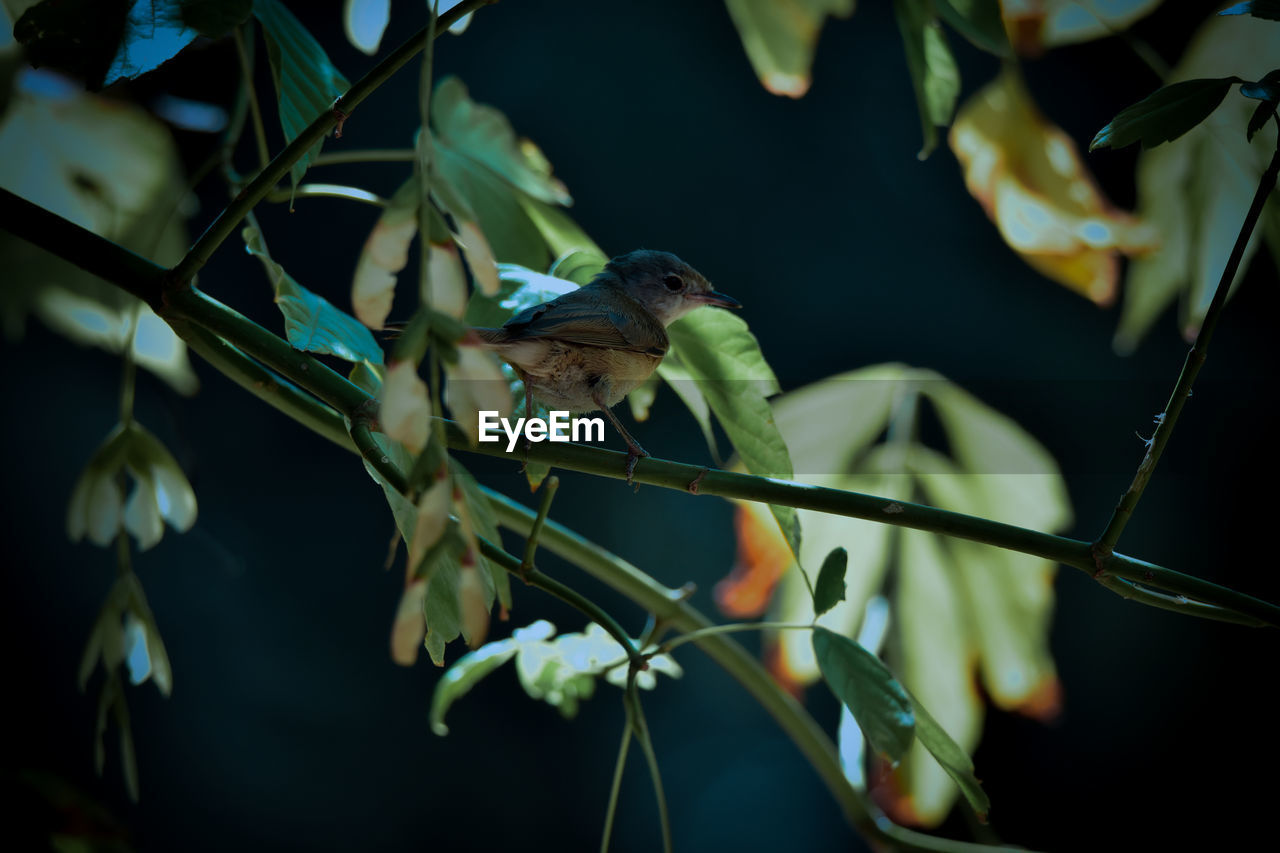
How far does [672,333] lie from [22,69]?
45 centimetres

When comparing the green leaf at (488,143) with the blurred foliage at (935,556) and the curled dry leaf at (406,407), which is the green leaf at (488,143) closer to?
the blurred foliage at (935,556)

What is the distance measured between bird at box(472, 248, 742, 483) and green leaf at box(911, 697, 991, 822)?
0.17 m

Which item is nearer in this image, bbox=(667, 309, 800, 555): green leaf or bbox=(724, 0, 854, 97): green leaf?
bbox=(667, 309, 800, 555): green leaf

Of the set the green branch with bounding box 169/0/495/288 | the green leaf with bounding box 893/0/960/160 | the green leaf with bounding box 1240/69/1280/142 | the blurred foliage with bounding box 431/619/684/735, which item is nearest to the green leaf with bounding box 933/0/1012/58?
the green leaf with bounding box 893/0/960/160

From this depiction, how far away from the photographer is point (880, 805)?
725 millimetres

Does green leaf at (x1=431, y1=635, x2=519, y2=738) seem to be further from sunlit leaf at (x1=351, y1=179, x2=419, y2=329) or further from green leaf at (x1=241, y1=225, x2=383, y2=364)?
sunlit leaf at (x1=351, y1=179, x2=419, y2=329)

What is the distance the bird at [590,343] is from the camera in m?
0.45

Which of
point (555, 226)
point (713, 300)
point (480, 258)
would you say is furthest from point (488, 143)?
point (480, 258)

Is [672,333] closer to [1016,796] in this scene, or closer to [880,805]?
[880,805]

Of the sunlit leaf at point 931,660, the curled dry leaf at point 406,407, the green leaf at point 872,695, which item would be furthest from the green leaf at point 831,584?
the sunlit leaf at point 931,660

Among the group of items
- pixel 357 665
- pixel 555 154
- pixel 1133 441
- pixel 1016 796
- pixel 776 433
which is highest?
Result: pixel 555 154

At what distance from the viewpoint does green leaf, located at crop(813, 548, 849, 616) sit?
14.9 inches

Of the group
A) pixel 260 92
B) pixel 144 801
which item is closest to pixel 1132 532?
pixel 260 92

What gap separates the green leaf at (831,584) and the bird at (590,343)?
108 millimetres
